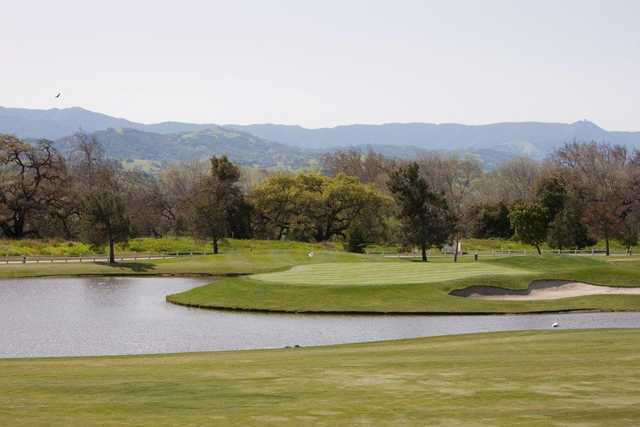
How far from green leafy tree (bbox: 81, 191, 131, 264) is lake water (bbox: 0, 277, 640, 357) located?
76.9 feet

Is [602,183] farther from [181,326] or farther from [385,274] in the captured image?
[181,326]

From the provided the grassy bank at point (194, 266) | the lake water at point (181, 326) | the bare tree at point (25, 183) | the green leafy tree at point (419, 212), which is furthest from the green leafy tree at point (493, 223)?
the lake water at point (181, 326)

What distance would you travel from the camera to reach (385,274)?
190ft

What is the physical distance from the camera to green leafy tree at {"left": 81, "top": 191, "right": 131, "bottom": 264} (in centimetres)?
7931

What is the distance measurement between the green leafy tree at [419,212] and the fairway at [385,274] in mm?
23373

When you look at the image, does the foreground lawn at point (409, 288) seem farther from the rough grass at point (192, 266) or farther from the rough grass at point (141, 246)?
the rough grass at point (141, 246)

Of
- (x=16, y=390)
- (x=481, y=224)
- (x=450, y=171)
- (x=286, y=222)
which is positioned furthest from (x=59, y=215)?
(x=450, y=171)

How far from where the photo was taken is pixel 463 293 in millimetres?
51781

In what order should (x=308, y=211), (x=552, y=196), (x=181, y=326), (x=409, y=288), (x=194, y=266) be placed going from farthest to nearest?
(x=308, y=211) < (x=552, y=196) < (x=194, y=266) < (x=409, y=288) < (x=181, y=326)

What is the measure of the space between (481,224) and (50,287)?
77.6 m

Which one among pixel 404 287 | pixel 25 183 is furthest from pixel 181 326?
pixel 25 183

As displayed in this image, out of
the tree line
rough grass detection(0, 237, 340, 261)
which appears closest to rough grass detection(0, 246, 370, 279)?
the tree line

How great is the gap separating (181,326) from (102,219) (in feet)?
131

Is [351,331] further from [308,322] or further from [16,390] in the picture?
[16,390]
